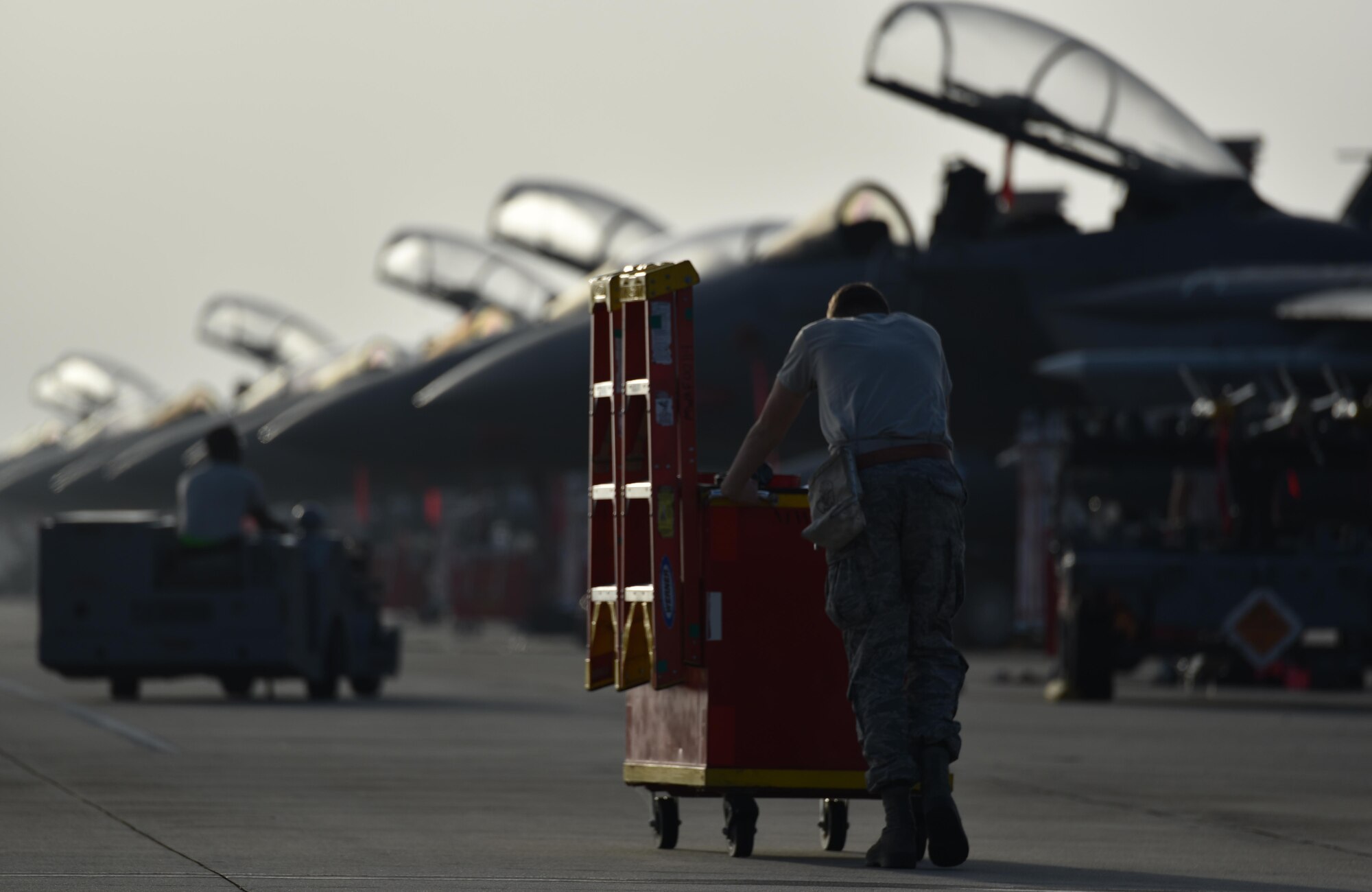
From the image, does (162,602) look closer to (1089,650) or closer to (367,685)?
(367,685)

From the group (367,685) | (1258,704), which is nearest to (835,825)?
(367,685)

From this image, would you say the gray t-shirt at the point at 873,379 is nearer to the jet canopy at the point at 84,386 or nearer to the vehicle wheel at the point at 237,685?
the vehicle wheel at the point at 237,685

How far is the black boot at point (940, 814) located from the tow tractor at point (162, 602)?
876cm

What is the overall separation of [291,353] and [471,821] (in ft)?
138

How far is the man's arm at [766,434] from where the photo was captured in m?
5.95

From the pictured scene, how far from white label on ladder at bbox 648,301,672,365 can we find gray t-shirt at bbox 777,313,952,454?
31cm

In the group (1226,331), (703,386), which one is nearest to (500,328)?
(703,386)

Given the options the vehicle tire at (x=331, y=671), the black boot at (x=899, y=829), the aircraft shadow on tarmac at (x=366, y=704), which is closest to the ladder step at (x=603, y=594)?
the black boot at (x=899, y=829)

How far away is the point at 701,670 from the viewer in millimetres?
6160

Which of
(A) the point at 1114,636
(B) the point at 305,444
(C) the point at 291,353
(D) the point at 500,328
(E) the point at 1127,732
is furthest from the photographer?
(C) the point at 291,353

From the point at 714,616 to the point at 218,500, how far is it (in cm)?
805

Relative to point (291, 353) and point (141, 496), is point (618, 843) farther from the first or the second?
point (291, 353)

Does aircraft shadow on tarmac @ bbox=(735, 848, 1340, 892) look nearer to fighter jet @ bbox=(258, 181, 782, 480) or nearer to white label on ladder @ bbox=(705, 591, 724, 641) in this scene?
white label on ladder @ bbox=(705, 591, 724, 641)

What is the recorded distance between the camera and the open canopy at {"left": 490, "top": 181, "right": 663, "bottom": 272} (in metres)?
29.3
